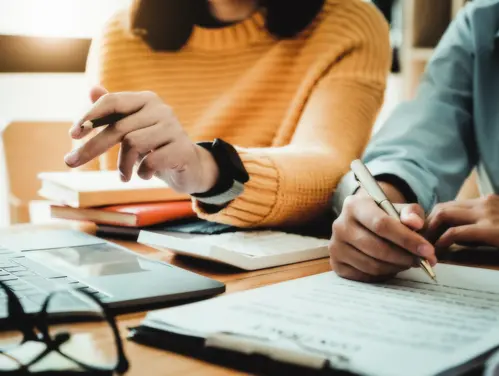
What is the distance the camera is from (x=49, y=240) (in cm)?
78

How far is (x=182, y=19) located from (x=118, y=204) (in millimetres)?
599

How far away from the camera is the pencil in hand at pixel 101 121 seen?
647 millimetres

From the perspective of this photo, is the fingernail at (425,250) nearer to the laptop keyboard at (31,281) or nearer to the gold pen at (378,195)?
the gold pen at (378,195)

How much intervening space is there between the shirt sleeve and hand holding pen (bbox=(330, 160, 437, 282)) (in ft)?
0.75

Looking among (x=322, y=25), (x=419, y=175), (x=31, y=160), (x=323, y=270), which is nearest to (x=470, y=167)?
(x=419, y=175)

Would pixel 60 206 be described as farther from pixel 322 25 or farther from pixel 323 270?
pixel 322 25

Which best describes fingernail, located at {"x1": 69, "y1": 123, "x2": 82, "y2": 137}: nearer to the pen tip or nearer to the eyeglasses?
the pen tip

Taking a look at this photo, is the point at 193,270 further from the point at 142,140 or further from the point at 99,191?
the point at 99,191

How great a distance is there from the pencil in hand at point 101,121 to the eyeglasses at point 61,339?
0.23 m

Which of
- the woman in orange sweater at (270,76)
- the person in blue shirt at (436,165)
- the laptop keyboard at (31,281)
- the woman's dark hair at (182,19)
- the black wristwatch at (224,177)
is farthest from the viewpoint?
the woman's dark hair at (182,19)

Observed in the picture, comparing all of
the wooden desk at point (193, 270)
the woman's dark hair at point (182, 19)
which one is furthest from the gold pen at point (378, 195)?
the woman's dark hair at point (182, 19)

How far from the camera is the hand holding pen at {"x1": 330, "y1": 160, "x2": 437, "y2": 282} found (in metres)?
0.58

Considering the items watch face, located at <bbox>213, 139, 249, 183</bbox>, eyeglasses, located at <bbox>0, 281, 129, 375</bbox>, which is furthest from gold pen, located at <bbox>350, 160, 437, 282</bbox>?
eyeglasses, located at <bbox>0, 281, 129, 375</bbox>

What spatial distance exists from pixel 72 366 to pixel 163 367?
0.06 metres
